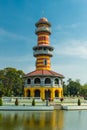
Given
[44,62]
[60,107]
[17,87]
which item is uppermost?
[44,62]

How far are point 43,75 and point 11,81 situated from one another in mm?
17381

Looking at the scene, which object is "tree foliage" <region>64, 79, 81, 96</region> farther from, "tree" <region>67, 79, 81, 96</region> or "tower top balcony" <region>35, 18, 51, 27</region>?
"tower top balcony" <region>35, 18, 51, 27</region>

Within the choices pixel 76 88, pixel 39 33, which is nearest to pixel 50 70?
pixel 39 33

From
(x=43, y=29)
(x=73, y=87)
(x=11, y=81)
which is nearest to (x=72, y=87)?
(x=73, y=87)

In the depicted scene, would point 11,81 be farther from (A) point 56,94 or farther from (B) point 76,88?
(B) point 76,88

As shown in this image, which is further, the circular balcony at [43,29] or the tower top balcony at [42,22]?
the tower top balcony at [42,22]

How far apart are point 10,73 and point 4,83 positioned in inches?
153

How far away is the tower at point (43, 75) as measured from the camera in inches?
2137

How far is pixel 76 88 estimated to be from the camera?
3191 inches

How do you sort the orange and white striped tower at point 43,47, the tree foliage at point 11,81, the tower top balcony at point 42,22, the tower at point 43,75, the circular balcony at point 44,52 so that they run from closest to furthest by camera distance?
the tower at point 43,75 → the circular balcony at point 44,52 → the orange and white striped tower at point 43,47 → the tower top balcony at point 42,22 → the tree foliage at point 11,81

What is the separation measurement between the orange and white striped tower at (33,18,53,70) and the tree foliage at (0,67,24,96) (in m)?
11.6

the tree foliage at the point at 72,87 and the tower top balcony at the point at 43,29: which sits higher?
the tower top balcony at the point at 43,29

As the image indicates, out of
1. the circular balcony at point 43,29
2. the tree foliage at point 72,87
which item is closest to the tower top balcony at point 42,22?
the circular balcony at point 43,29

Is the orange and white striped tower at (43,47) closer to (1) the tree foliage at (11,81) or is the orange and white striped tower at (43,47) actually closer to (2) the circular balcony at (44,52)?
(2) the circular balcony at (44,52)
